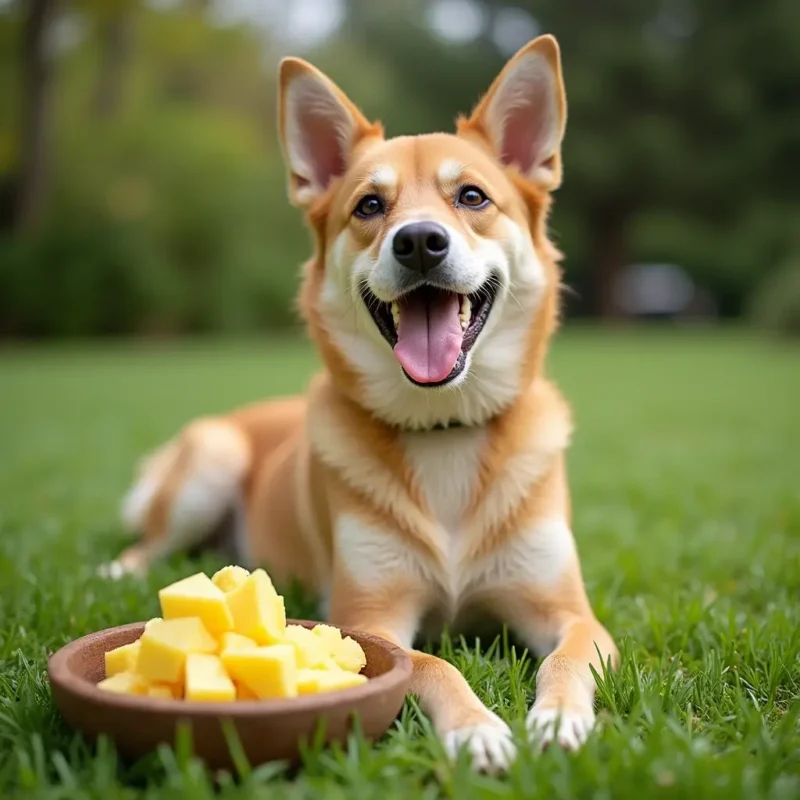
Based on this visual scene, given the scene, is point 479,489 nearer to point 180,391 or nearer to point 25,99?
point 180,391

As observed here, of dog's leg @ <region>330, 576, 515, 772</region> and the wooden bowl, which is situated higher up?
the wooden bowl

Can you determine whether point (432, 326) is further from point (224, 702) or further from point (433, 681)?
point (224, 702)

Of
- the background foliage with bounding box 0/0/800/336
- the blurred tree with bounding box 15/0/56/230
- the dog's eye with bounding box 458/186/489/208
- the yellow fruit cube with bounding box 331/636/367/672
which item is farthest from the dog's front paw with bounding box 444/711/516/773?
the blurred tree with bounding box 15/0/56/230

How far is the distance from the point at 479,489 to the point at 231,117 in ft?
89.2

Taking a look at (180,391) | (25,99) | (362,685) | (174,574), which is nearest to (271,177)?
(25,99)

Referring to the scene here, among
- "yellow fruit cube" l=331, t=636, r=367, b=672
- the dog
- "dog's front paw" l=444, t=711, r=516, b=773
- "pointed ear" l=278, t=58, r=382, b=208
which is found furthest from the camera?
"pointed ear" l=278, t=58, r=382, b=208

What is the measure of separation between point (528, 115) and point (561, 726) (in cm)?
Result: 216

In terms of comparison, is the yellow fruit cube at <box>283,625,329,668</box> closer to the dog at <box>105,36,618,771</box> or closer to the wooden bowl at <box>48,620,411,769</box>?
the wooden bowl at <box>48,620,411,769</box>

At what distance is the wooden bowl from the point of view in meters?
1.94

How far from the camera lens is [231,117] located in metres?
28.3

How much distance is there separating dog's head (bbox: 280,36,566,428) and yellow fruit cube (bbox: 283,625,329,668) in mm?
886

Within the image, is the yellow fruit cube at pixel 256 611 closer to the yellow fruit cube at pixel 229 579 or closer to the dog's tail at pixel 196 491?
the yellow fruit cube at pixel 229 579

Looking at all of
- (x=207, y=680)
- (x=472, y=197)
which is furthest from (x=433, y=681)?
(x=472, y=197)

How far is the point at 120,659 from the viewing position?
88.6 inches
